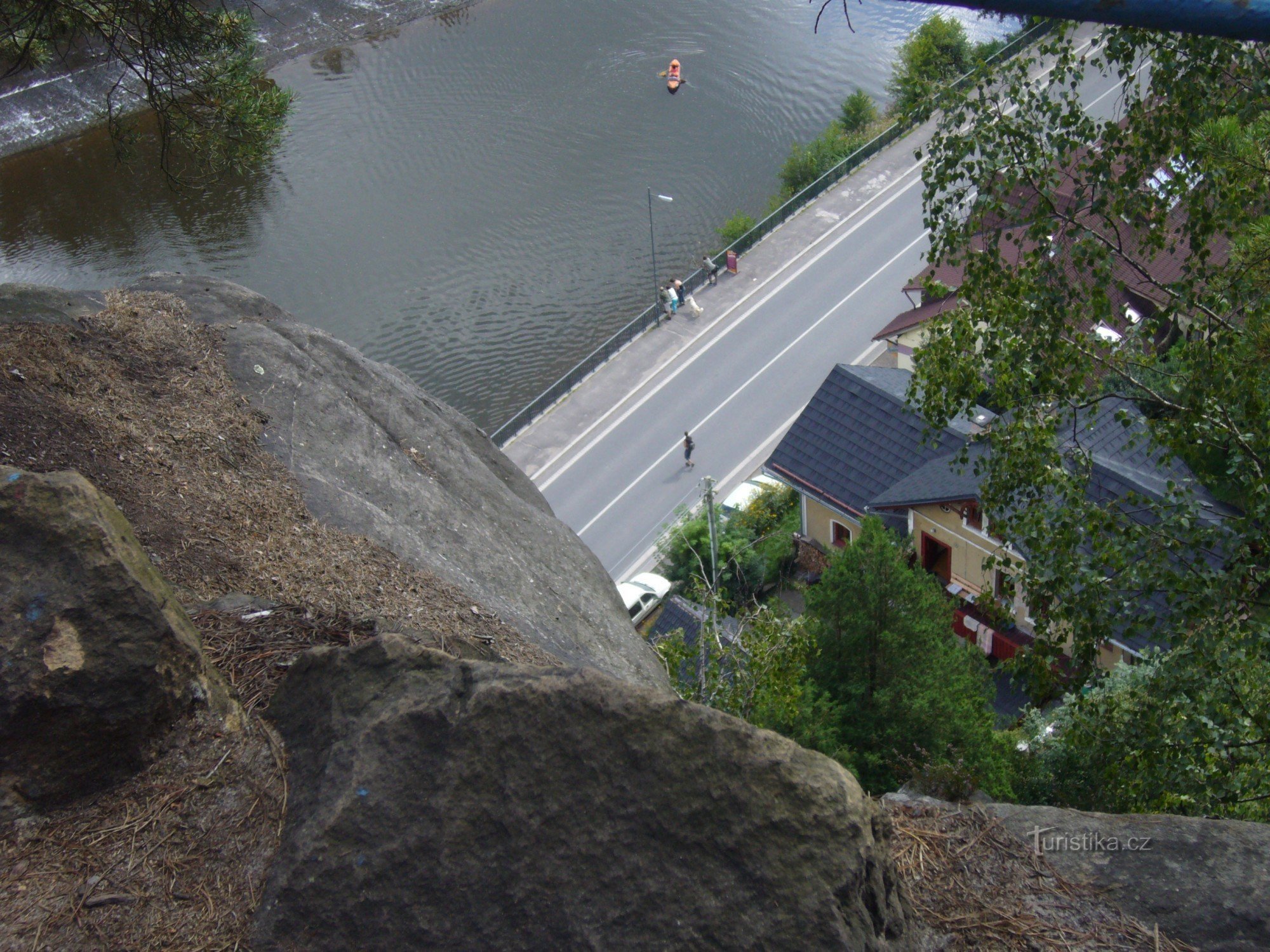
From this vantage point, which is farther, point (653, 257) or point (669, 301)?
point (653, 257)

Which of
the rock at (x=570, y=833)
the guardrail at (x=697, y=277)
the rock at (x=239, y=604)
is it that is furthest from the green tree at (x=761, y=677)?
the guardrail at (x=697, y=277)

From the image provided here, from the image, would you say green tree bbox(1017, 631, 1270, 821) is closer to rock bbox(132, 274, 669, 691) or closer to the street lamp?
rock bbox(132, 274, 669, 691)

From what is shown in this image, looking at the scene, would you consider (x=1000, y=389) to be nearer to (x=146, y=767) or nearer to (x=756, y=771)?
(x=756, y=771)

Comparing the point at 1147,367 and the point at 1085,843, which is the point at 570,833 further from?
the point at 1147,367

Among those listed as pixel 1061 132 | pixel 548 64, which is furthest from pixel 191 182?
pixel 1061 132

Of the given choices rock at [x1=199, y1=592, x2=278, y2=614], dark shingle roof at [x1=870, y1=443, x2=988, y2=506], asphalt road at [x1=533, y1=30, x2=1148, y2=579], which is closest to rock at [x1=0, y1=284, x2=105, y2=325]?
rock at [x1=199, y1=592, x2=278, y2=614]

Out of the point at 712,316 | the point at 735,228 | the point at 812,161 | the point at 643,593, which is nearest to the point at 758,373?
the point at 712,316
